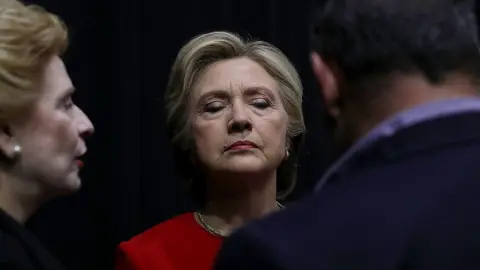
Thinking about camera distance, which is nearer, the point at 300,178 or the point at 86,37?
the point at 86,37

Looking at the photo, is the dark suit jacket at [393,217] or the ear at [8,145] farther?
the ear at [8,145]

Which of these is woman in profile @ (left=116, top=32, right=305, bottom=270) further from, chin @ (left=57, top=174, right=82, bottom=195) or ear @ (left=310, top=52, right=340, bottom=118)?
ear @ (left=310, top=52, right=340, bottom=118)

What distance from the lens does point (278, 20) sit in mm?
2023

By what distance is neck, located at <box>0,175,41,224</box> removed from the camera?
1254mm

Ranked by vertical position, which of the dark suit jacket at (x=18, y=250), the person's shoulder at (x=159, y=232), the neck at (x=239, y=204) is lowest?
the person's shoulder at (x=159, y=232)

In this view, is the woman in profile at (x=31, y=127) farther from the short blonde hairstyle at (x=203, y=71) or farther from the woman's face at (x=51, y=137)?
the short blonde hairstyle at (x=203, y=71)

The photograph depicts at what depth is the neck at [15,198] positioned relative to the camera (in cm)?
125

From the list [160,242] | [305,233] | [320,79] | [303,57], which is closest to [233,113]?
[160,242]

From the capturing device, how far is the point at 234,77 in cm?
160

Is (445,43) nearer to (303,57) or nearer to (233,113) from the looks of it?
(233,113)

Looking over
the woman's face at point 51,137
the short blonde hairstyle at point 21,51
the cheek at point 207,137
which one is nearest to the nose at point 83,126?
the woman's face at point 51,137

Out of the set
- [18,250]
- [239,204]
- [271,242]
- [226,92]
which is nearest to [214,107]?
[226,92]

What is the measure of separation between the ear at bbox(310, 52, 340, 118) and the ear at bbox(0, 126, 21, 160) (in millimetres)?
542

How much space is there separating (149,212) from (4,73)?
34.9 inches
